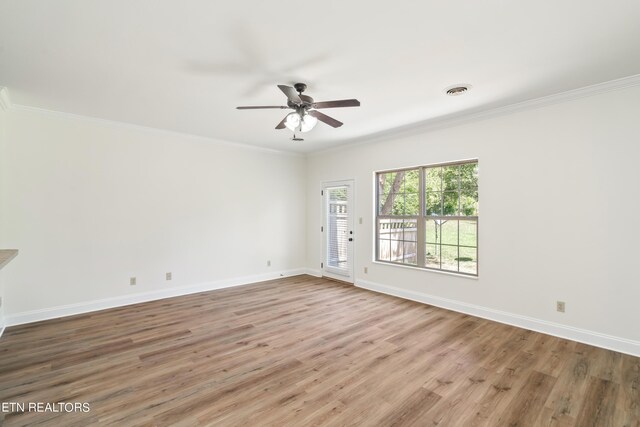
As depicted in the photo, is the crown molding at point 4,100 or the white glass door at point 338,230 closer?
the crown molding at point 4,100

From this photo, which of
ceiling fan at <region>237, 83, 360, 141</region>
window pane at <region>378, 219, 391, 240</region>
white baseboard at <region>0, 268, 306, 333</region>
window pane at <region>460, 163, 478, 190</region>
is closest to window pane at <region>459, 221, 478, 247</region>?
window pane at <region>460, 163, 478, 190</region>

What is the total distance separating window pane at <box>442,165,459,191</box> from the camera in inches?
172

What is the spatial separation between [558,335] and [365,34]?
12.5 feet

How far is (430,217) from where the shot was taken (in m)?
4.63

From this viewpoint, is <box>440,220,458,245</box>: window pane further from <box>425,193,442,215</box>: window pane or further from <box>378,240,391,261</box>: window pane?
<box>378,240,391,261</box>: window pane

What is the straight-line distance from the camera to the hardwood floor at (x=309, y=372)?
81.6 inches

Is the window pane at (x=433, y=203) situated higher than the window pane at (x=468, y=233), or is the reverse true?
the window pane at (x=433, y=203)

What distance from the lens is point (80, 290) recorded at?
4.06 m

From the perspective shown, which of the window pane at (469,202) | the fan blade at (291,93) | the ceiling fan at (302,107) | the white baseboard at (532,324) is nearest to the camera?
the fan blade at (291,93)

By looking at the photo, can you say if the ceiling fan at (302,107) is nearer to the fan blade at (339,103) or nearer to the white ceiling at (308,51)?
the fan blade at (339,103)

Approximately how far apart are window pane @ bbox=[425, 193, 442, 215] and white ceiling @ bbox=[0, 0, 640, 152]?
53.3 inches

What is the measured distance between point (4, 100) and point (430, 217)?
18.7ft

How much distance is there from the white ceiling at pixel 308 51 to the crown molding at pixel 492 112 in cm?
13

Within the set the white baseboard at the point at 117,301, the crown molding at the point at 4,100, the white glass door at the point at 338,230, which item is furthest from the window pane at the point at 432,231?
the crown molding at the point at 4,100
